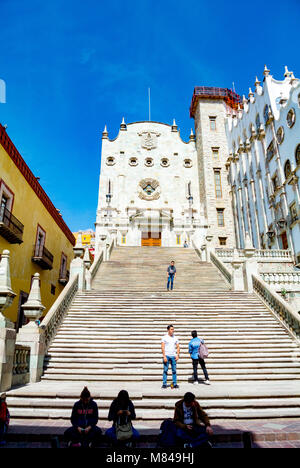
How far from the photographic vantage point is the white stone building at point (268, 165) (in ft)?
77.8

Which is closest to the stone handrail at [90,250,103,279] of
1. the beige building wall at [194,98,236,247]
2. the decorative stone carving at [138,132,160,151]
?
the beige building wall at [194,98,236,247]

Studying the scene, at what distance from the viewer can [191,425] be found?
13.3 feet

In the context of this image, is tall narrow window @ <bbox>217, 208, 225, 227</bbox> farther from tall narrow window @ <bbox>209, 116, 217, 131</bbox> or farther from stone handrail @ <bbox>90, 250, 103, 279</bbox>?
stone handrail @ <bbox>90, 250, 103, 279</bbox>

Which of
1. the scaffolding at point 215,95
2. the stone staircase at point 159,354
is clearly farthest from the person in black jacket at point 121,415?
the scaffolding at point 215,95

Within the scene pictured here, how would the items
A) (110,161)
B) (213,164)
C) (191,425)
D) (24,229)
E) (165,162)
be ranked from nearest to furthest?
(191,425)
(24,229)
(213,164)
(110,161)
(165,162)

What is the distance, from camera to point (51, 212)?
70.8ft

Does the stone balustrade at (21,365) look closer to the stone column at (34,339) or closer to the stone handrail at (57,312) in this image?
the stone column at (34,339)

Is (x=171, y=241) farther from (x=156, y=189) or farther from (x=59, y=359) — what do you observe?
(x=59, y=359)

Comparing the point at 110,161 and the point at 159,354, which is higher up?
the point at 110,161

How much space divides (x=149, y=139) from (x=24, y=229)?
25875mm

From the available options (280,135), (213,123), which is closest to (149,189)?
(213,123)

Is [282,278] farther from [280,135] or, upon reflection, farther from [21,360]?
[280,135]

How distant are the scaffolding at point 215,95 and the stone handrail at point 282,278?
31705 millimetres
